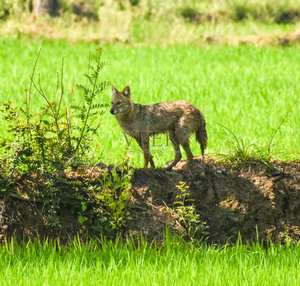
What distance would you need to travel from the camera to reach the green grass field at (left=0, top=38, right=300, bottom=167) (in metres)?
7.71

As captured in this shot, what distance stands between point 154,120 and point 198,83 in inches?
221

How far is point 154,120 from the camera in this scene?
613cm

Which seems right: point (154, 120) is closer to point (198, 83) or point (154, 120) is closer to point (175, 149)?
point (175, 149)

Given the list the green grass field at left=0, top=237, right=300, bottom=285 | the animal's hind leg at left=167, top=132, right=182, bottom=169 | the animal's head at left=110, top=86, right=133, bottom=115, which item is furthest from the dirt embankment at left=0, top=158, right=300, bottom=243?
the animal's head at left=110, top=86, right=133, bottom=115

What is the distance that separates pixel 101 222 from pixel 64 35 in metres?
12.7

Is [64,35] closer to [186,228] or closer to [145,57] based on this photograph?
[145,57]

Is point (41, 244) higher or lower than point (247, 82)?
lower

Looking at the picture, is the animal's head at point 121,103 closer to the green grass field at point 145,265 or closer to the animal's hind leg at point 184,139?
the animal's hind leg at point 184,139

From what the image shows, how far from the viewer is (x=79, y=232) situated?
5.57 meters

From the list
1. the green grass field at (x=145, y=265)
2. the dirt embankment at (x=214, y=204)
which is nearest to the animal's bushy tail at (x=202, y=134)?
the dirt embankment at (x=214, y=204)

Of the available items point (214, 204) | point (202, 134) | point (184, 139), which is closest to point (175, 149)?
point (184, 139)

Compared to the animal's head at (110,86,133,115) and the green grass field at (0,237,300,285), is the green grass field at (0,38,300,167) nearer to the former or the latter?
the animal's head at (110,86,133,115)

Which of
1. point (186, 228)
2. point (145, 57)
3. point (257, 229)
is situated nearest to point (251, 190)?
point (257, 229)

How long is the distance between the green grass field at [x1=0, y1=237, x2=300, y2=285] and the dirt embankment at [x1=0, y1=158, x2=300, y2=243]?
0.78 feet
